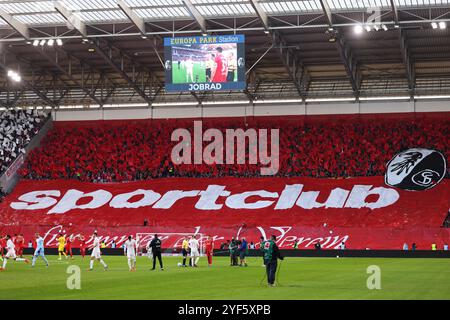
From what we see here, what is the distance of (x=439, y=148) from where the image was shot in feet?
221

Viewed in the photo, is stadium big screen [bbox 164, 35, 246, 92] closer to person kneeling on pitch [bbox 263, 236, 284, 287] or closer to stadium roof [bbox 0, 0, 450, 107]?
stadium roof [bbox 0, 0, 450, 107]

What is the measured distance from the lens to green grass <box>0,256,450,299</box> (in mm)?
24641

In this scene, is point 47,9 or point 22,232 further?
point 22,232

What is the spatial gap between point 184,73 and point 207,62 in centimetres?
148

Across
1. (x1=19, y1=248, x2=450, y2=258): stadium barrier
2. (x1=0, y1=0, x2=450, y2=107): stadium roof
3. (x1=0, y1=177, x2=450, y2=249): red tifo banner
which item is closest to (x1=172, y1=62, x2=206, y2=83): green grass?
(x1=0, y1=0, x2=450, y2=107): stadium roof

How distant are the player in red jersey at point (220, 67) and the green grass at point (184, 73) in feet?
2.27

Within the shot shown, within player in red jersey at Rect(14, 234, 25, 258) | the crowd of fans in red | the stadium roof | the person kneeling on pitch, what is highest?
the stadium roof

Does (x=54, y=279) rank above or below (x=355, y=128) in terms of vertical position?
below

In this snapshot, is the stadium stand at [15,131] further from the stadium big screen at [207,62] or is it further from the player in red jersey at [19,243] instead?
the stadium big screen at [207,62]

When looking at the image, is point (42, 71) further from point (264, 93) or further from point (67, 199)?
point (264, 93)

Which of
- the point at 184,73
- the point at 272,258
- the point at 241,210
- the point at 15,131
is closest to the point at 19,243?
the point at 184,73

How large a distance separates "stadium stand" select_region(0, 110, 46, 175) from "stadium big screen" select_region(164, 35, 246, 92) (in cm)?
3208
